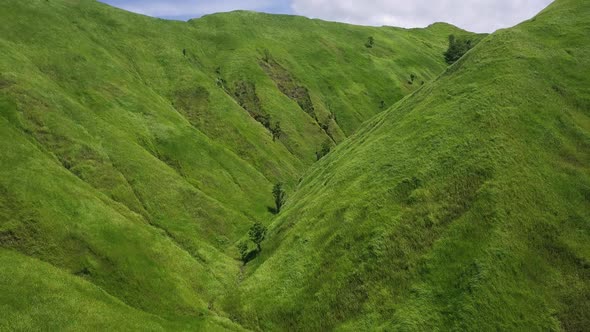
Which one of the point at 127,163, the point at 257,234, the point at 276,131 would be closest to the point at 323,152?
the point at 276,131

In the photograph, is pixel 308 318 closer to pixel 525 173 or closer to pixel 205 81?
pixel 525 173

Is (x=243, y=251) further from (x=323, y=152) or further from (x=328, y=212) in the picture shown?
(x=323, y=152)

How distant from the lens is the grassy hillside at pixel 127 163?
6869 cm

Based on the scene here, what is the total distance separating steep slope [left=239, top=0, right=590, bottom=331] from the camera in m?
64.9

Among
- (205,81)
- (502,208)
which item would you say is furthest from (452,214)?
(205,81)

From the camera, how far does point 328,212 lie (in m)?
88.2

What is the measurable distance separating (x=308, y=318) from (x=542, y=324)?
33524mm

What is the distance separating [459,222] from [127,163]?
7453 cm

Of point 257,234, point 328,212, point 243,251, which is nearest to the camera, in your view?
point 328,212

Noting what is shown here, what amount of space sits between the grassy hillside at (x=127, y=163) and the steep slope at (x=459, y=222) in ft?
57.1

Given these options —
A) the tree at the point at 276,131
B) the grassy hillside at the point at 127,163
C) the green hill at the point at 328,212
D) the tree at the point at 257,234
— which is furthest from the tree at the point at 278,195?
the tree at the point at 276,131

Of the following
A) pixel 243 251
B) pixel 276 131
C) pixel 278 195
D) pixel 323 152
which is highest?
pixel 276 131

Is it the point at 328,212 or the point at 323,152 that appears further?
the point at 323,152

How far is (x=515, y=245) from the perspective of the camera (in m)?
69.1
